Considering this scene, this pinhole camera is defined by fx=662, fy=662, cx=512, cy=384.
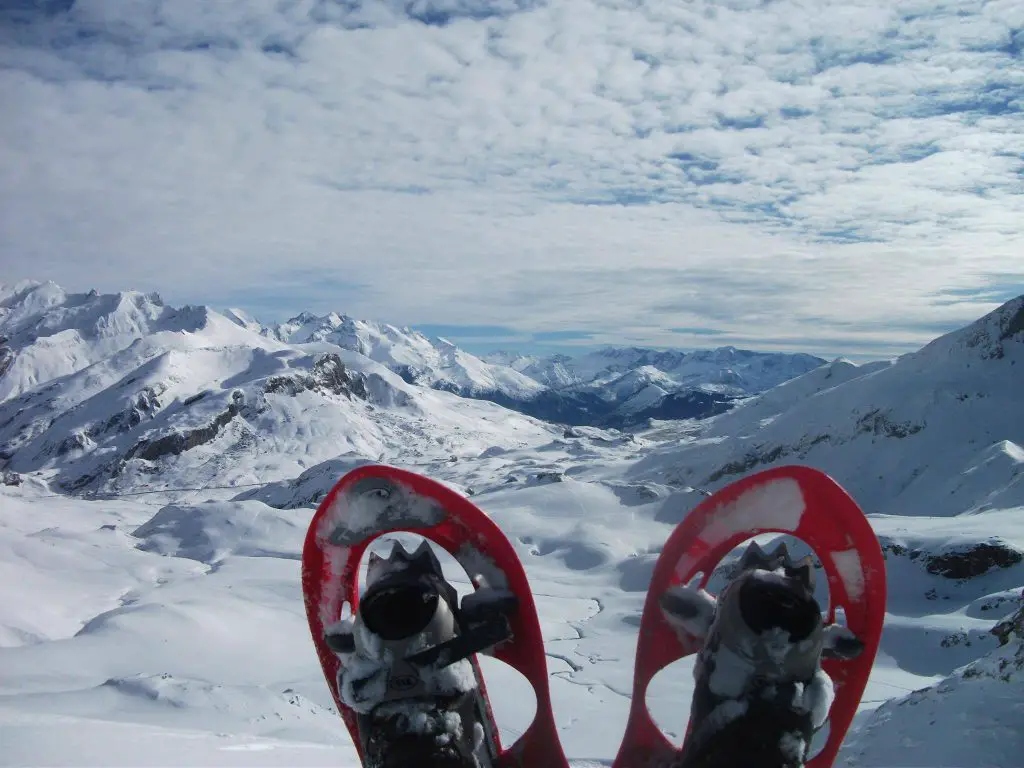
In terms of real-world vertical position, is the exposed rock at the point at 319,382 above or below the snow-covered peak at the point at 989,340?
below

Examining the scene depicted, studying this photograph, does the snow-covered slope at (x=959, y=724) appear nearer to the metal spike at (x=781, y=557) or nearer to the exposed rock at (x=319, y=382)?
the metal spike at (x=781, y=557)

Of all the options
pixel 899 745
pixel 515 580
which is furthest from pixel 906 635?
pixel 515 580

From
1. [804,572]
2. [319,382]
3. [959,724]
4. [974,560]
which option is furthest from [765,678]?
[319,382]

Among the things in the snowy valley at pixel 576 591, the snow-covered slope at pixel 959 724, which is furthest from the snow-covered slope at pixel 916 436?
the snow-covered slope at pixel 959 724

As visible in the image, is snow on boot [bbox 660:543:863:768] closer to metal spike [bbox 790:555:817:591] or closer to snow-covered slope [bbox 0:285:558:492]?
metal spike [bbox 790:555:817:591]

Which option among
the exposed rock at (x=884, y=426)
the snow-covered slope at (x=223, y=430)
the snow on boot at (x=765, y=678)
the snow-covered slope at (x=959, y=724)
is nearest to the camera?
the snow on boot at (x=765, y=678)

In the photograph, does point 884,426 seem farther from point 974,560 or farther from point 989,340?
point 974,560

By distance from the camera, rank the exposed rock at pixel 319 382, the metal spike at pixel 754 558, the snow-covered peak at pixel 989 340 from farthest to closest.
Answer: the exposed rock at pixel 319 382 < the snow-covered peak at pixel 989 340 < the metal spike at pixel 754 558

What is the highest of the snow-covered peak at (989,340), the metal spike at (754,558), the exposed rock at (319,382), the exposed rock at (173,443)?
the metal spike at (754,558)

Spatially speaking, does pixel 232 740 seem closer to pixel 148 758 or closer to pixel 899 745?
pixel 148 758
